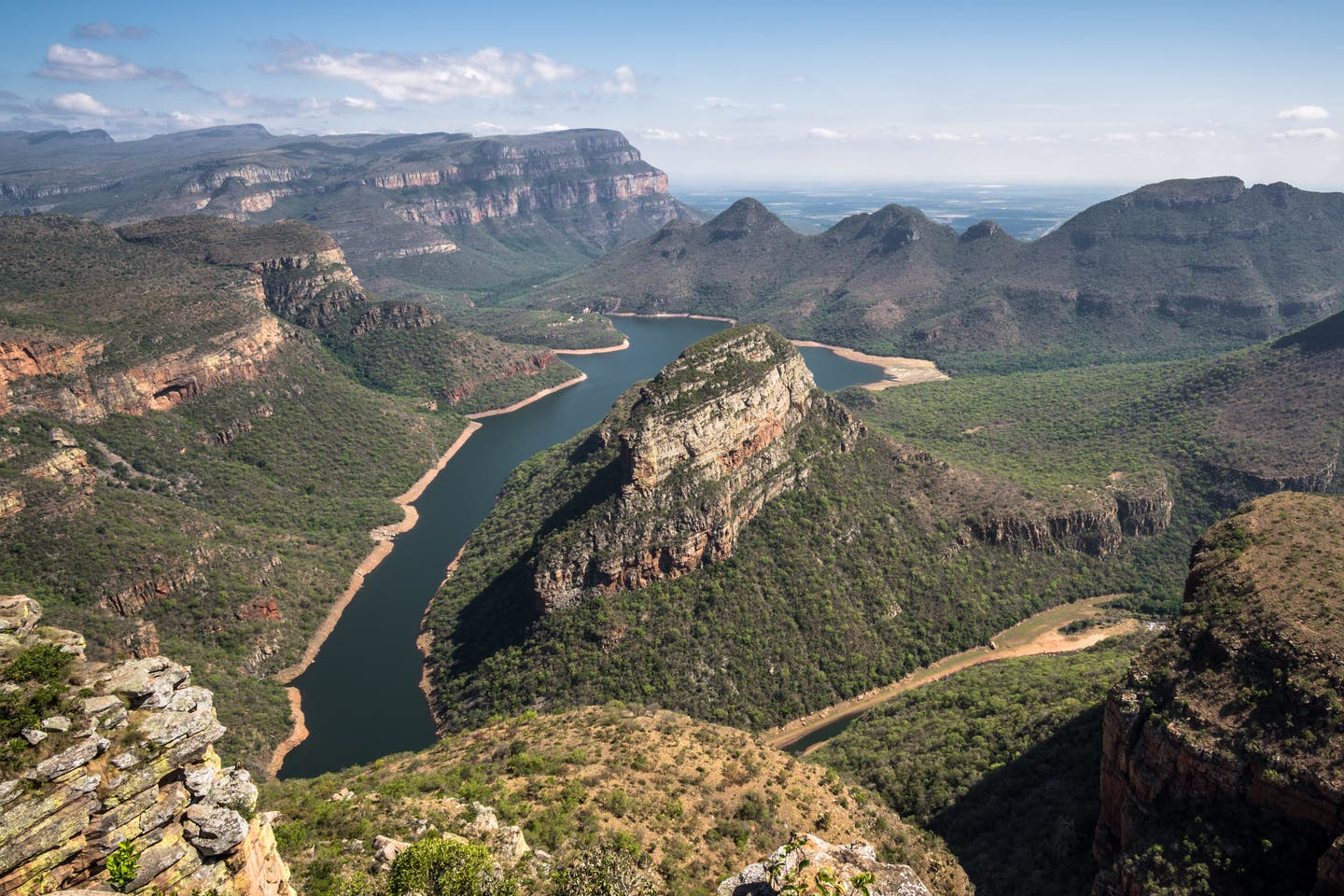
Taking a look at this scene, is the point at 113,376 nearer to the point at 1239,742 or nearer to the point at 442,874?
the point at 442,874

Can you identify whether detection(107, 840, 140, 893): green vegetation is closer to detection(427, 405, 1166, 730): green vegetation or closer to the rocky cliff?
the rocky cliff

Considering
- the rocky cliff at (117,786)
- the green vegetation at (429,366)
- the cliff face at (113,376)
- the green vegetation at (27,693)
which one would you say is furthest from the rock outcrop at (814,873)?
the green vegetation at (429,366)

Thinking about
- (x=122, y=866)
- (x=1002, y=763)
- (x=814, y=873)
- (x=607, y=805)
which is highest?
(x=122, y=866)

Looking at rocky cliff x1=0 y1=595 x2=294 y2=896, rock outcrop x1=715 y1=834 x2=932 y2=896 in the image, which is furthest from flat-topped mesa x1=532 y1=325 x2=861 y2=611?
rocky cliff x1=0 y1=595 x2=294 y2=896

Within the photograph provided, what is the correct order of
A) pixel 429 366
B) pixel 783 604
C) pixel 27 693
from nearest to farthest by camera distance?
pixel 27 693
pixel 783 604
pixel 429 366

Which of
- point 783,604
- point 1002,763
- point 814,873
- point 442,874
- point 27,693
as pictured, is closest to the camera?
point 27,693

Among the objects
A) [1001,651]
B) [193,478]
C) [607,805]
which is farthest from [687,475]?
[193,478]
